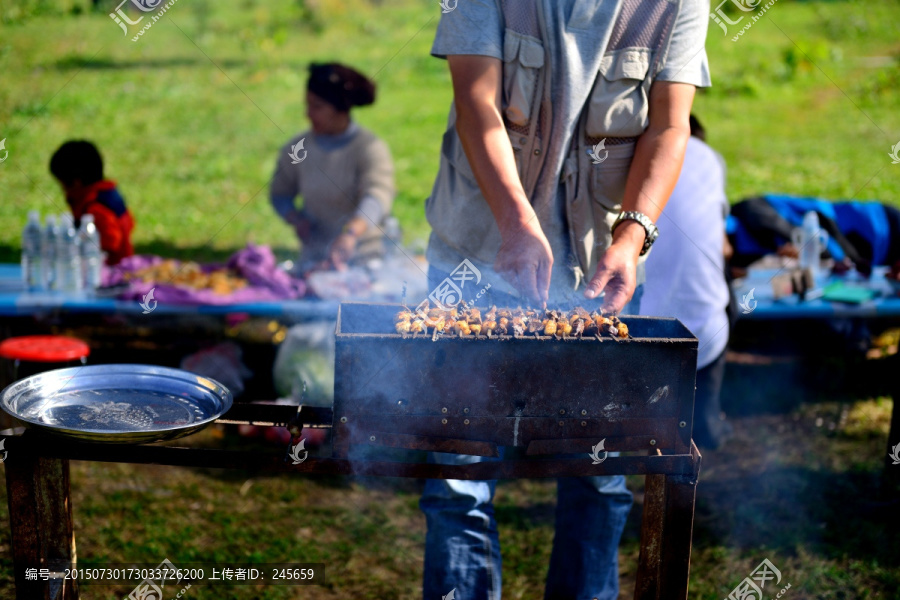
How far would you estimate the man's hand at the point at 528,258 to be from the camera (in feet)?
8.23

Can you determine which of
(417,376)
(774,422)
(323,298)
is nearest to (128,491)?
(323,298)

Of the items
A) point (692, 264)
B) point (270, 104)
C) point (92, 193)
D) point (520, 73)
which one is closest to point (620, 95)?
point (520, 73)

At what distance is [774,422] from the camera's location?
5246 mm

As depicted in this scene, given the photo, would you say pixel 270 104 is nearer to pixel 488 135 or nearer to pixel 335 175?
pixel 335 175

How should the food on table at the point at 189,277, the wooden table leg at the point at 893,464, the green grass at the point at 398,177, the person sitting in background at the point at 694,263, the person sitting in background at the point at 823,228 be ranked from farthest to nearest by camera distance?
the person sitting in background at the point at 823,228 → the food on table at the point at 189,277 → the wooden table leg at the point at 893,464 → the person sitting in background at the point at 694,263 → the green grass at the point at 398,177

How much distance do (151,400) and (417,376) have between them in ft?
Result: 2.92

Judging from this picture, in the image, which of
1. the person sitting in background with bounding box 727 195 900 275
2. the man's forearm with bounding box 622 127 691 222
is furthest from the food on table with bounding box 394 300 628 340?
the person sitting in background with bounding box 727 195 900 275

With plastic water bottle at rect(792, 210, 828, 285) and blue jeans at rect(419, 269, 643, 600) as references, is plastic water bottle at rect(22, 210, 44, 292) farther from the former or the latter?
plastic water bottle at rect(792, 210, 828, 285)

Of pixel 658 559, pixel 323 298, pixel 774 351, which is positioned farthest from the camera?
pixel 774 351

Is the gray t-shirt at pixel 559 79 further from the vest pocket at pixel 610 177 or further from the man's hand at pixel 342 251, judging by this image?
the man's hand at pixel 342 251

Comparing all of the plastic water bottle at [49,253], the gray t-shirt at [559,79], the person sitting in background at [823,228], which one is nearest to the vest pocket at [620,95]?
the gray t-shirt at [559,79]

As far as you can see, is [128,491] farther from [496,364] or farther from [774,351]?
[774,351]

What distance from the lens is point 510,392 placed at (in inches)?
93.0

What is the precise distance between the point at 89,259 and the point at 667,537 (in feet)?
12.6
